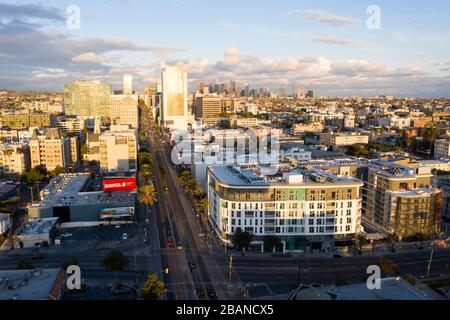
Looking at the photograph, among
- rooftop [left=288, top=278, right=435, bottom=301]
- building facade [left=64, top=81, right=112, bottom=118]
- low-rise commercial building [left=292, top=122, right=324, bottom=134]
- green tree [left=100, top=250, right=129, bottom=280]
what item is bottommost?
green tree [left=100, top=250, right=129, bottom=280]

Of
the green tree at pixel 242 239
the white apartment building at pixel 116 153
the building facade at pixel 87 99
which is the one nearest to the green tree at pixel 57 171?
the white apartment building at pixel 116 153

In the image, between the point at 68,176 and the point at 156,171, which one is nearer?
the point at 68,176

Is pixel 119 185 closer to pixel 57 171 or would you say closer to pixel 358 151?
pixel 57 171

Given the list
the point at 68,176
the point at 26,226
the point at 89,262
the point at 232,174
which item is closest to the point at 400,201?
the point at 232,174

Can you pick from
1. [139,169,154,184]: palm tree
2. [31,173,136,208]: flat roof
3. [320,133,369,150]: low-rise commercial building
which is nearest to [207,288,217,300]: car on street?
[31,173,136,208]: flat roof

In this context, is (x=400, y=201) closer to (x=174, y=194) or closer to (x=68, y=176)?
→ (x=174, y=194)

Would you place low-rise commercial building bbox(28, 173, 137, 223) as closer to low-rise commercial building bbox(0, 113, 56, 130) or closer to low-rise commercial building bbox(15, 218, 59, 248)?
low-rise commercial building bbox(15, 218, 59, 248)
